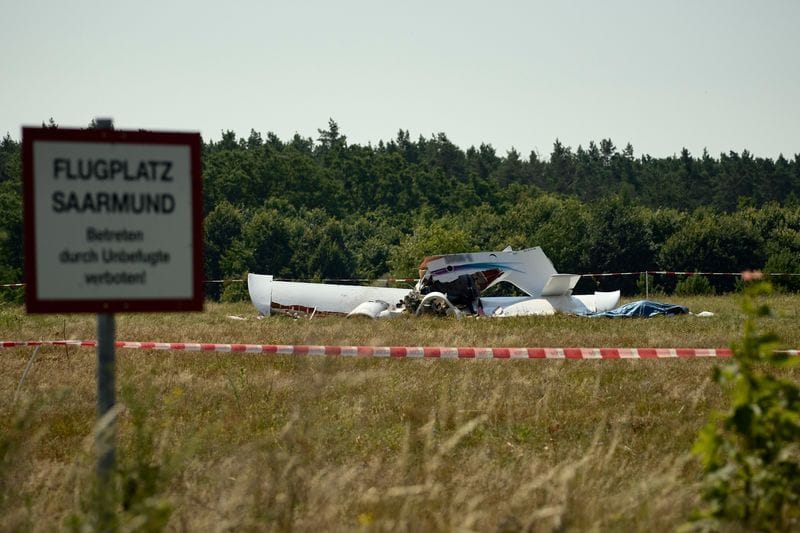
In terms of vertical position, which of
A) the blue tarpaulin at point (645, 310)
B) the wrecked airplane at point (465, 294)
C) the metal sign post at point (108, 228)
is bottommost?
the blue tarpaulin at point (645, 310)

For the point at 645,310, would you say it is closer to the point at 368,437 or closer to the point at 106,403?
the point at 368,437

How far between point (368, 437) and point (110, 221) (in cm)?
427

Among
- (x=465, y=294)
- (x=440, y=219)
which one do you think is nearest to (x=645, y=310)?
(x=465, y=294)

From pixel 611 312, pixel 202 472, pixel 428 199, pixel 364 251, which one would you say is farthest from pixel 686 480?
pixel 428 199

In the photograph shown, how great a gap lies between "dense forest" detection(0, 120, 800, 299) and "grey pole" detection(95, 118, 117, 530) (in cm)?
2924

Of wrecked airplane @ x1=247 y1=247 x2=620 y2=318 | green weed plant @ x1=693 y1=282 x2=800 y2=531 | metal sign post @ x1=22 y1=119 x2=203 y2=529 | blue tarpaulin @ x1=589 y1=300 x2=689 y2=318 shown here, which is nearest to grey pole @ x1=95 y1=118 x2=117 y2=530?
metal sign post @ x1=22 y1=119 x2=203 y2=529

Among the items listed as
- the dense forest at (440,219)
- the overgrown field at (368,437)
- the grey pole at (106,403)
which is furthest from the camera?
the dense forest at (440,219)

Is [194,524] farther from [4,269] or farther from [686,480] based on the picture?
[4,269]

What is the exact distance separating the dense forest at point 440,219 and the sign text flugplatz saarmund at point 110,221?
29.2 m

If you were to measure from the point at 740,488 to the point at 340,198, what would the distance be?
98027mm

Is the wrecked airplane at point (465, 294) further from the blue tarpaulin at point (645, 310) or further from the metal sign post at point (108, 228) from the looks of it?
the metal sign post at point (108, 228)

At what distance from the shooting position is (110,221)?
170 inches

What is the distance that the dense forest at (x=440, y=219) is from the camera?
5862 centimetres

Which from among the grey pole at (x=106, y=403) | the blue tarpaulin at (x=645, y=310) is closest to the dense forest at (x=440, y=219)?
the blue tarpaulin at (x=645, y=310)
